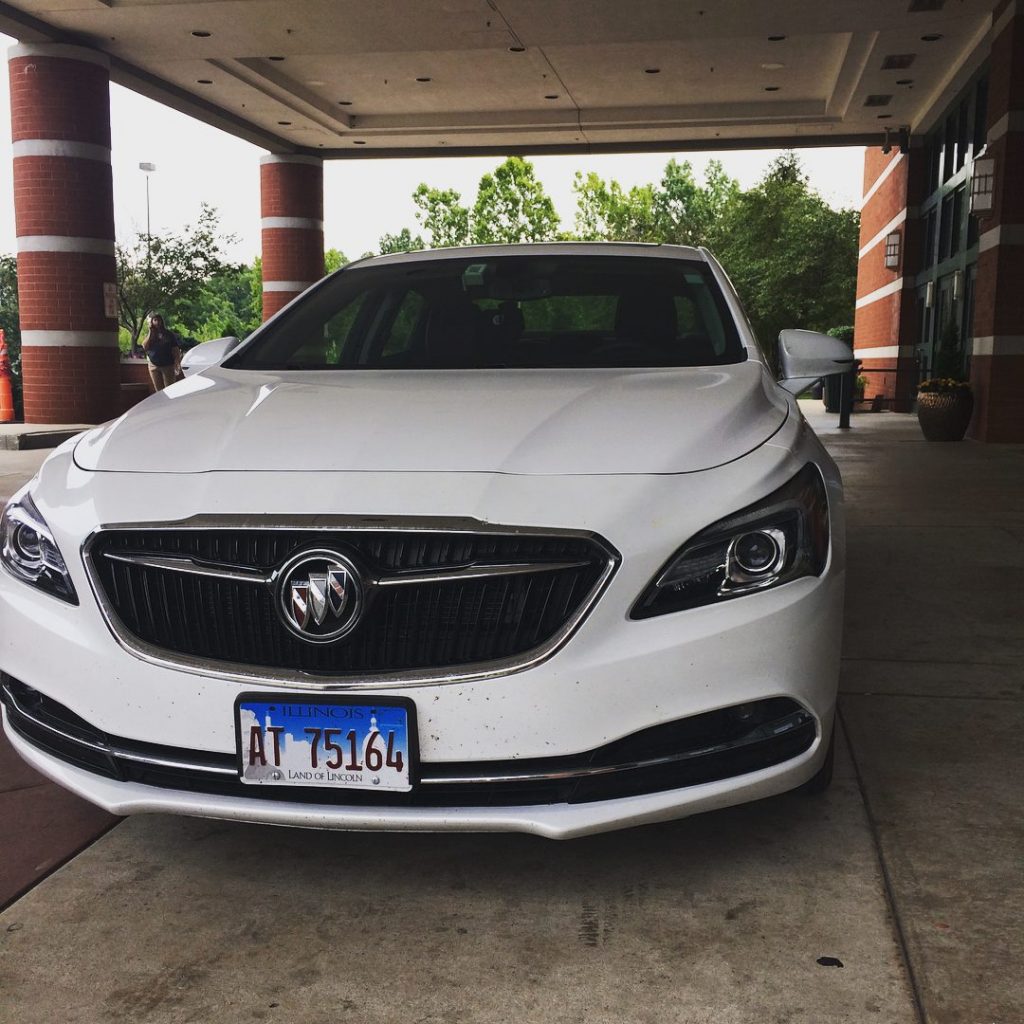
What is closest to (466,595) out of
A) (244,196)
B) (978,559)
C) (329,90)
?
(978,559)

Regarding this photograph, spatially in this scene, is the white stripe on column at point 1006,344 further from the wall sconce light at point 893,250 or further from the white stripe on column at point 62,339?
the white stripe on column at point 62,339

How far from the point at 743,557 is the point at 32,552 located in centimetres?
145

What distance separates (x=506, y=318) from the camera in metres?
3.64

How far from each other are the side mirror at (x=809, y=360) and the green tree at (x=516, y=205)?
57.4 m

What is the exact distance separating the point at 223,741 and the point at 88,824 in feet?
2.52

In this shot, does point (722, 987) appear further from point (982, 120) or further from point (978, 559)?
point (982, 120)

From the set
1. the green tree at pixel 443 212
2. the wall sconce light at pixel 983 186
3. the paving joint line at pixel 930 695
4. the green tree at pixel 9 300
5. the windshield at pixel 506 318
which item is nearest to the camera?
the windshield at pixel 506 318

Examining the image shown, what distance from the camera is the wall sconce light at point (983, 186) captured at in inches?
529

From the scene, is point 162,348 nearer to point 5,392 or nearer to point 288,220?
point 5,392

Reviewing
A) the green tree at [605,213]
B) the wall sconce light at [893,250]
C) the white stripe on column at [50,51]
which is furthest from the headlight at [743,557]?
the green tree at [605,213]

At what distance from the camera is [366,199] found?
3536 inches

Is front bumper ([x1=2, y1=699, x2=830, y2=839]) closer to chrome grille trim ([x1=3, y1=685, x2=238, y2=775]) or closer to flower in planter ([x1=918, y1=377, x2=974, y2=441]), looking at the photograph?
chrome grille trim ([x1=3, y1=685, x2=238, y2=775])

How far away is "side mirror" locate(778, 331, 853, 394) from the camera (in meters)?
3.65

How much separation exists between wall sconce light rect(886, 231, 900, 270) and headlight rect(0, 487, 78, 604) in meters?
20.4
